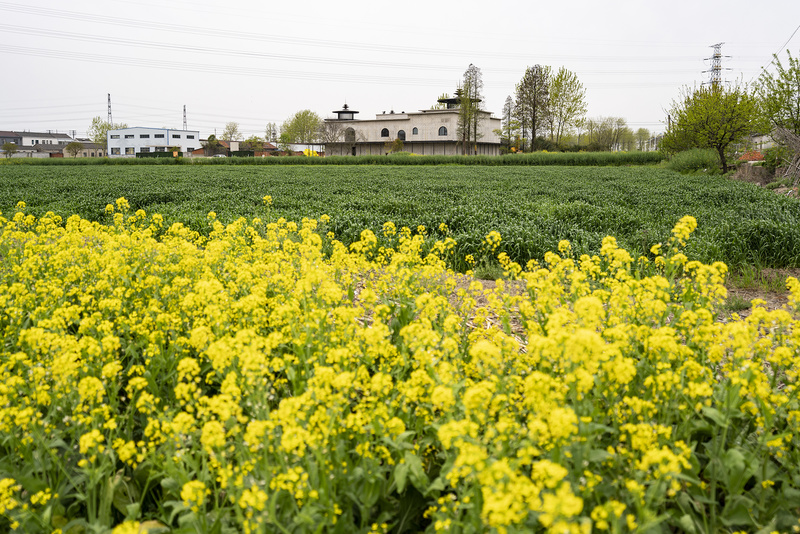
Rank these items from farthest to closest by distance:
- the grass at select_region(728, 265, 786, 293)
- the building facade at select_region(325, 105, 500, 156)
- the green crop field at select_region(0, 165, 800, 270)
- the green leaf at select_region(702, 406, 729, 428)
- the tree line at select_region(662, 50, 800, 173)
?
1. the building facade at select_region(325, 105, 500, 156)
2. the tree line at select_region(662, 50, 800, 173)
3. the green crop field at select_region(0, 165, 800, 270)
4. the grass at select_region(728, 265, 786, 293)
5. the green leaf at select_region(702, 406, 729, 428)

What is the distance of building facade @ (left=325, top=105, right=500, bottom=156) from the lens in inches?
3241

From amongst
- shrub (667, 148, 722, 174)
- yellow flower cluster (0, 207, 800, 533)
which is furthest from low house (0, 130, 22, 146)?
yellow flower cluster (0, 207, 800, 533)

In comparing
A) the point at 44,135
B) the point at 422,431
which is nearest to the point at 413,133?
the point at 422,431

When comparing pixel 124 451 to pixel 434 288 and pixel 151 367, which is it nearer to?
pixel 151 367

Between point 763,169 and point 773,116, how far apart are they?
128 inches

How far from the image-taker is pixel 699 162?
35.8 metres

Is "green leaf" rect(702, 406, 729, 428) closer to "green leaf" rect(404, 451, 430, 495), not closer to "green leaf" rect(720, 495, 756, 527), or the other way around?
"green leaf" rect(720, 495, 756, 527)

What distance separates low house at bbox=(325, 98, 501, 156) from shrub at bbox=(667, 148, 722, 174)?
4585 centimetres

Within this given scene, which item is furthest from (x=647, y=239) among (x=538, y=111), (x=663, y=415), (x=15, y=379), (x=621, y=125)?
(x=621, y=125)

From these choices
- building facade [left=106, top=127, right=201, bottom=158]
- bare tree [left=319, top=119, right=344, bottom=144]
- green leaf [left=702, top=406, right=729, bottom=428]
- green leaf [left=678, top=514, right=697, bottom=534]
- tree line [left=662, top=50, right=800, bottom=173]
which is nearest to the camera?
green leaf [left=678, top=514, right=697, bottom=534]

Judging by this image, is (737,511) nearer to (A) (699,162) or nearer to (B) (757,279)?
(B) (757,279)

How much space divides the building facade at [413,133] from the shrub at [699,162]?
45.6 m

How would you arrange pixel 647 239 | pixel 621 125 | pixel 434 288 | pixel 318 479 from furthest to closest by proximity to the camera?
1. pixel 621 125
2. pixel 647 239
3. pixel 434 288
4. pixel 318 479

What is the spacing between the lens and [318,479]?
267cm
